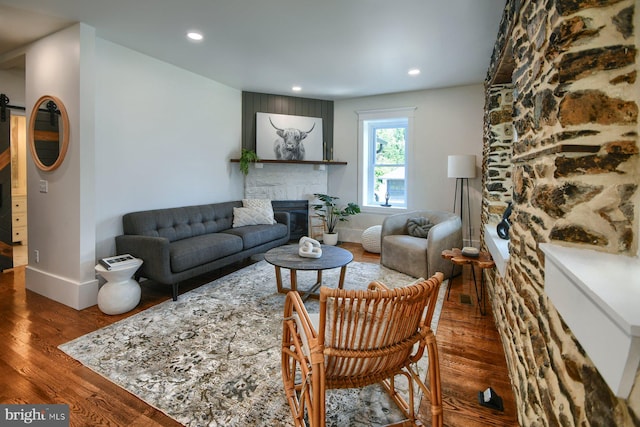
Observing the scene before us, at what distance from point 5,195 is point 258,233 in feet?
11.3

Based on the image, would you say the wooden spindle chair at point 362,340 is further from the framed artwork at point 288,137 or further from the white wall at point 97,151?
the framed artwork at point 288,137

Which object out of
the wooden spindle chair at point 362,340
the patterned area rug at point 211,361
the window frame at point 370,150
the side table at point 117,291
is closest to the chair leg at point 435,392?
the wooden spindle chair at point 362,340

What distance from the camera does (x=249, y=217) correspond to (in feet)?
15.7

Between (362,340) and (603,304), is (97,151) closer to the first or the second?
(362,340)

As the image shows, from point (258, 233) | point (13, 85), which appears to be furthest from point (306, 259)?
point (13, 85)

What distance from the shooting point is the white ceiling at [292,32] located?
267cm

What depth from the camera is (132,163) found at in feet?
12.1

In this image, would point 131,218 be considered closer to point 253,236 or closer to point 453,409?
point 253,236

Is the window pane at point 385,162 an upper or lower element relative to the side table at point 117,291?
upper

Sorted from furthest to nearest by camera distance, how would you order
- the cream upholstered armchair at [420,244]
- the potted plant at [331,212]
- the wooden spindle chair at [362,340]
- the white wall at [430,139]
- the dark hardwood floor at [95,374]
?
the potted plant at [331,212]
the white wall at [430,139]
the cream upholstered armchair at [420,244]
the dark hardwood floor at [95,374]
the wooden spindle chair at [362,340]

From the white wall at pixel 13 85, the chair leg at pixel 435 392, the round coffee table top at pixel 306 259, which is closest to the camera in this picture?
the chair leg at pixel 435 392

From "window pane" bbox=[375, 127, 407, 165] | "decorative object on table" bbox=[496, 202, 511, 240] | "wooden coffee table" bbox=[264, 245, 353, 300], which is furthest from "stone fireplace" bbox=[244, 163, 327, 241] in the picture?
"decorative object on table" bbox=[496, 202, 511, 240]

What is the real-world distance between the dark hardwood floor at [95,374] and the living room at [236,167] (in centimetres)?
19

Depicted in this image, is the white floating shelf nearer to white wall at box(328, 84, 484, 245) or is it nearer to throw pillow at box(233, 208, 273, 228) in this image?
throw pillow at box(233, 208, 273, 228)
